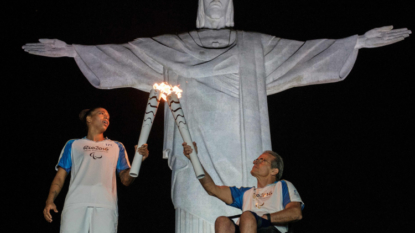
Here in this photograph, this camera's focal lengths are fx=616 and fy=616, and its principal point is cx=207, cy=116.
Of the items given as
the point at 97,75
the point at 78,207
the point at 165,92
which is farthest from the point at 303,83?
the point at 78,207

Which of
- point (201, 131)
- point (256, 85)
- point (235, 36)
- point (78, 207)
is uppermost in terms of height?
point (235, 36)

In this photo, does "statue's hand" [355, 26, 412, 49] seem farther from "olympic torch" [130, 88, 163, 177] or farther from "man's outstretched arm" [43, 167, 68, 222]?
"man's outstretched arm" [43, 167, 68, 222]

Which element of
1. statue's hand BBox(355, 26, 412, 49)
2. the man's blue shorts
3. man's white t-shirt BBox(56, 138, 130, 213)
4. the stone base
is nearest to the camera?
the man's blue shorts

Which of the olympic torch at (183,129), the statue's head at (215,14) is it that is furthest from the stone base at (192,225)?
the statue's head at (215,14)

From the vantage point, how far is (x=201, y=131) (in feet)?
19.4

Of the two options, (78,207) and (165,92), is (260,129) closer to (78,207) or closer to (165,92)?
(165,92)

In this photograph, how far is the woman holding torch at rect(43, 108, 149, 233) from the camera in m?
5.08

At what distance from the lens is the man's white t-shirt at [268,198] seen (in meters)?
4.67

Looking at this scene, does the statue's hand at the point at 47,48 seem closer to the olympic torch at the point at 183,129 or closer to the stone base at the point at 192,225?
the olympic torch at the point at 183,129

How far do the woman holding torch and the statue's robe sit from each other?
0.62m

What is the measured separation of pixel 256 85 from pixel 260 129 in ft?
1.58

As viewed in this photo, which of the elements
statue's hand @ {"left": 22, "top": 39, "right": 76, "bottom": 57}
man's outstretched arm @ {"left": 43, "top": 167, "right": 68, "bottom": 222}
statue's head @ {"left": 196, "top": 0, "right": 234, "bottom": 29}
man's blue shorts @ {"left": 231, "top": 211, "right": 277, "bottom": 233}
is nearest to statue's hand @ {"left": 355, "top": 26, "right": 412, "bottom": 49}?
statue's head @ {"left": 196, "top": 0, "right": 234, "bottom": 29}

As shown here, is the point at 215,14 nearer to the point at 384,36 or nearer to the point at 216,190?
the point at 384,36

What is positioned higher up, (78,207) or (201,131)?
(201,131)
